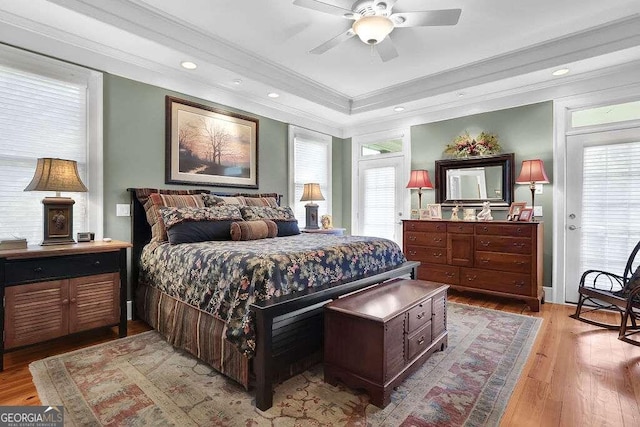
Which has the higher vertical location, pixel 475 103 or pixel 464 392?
pixel 475 103

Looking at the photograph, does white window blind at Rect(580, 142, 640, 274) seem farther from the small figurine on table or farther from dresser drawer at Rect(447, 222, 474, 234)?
dresser drawer at Rect(447, 222, 474, 234)

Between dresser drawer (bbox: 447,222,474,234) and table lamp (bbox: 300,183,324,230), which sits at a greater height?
table lamp (bbox: 300,183,324,230)

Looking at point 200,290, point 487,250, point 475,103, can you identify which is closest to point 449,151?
point 475,103

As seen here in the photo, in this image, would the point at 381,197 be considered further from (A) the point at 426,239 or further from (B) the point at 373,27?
(B) the point at 373,27

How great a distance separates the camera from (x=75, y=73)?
2980 mm

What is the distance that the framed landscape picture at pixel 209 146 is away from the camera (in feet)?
12.0

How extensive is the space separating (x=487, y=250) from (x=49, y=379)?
4207 mm

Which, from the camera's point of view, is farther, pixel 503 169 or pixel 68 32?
pixel 503 169

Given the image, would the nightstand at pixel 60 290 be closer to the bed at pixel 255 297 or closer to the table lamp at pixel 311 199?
the bed at pixel 255 297

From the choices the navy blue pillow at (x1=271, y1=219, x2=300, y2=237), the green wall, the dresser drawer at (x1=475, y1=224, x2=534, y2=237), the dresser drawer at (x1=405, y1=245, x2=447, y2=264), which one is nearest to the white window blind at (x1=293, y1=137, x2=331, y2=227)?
the navy blue pillow at (x1=271, y1=219, x2=300, y2=237)

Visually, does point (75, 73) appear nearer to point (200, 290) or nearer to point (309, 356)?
point (200, 290)

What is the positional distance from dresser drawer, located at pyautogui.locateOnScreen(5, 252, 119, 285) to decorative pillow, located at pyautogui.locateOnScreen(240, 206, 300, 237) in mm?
1306

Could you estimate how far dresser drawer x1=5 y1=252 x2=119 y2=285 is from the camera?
2268 millimetres

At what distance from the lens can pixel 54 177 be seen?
2.52m
